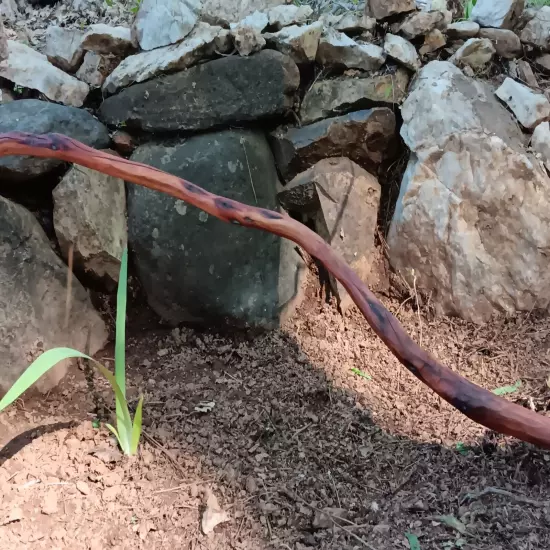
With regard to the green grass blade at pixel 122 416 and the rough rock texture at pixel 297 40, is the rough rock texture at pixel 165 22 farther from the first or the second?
the green grass blade at pixel 122 416

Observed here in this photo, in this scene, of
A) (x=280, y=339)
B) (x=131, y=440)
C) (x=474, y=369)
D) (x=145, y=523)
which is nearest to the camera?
(x=145, y=523)

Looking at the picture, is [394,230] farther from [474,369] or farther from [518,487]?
[518,487]

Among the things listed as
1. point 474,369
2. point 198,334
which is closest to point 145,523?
point 198,334

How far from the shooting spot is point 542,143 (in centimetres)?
149

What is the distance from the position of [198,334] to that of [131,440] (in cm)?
46

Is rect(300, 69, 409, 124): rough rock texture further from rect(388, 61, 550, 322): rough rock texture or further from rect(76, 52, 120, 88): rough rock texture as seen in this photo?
rect(76, 52, 120, 88): rough rock texture

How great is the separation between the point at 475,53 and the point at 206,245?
0.99 m

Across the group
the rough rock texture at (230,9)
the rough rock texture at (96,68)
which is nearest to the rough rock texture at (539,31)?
the rough rock texture at (230,9)

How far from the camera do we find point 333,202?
157 centimetres

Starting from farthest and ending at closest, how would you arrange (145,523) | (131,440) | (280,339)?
(280,339) < (131,440) < (145,523)

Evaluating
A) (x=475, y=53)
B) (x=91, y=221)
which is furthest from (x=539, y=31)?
(x=91, y=221)

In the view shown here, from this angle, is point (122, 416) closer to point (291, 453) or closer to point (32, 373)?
point (32, 373)

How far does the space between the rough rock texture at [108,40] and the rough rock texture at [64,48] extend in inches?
1.7

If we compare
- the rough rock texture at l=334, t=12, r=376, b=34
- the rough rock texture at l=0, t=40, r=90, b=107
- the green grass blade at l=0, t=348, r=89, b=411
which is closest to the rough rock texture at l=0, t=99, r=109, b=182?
the rough rock texture at l=0, t=40, r=90, b=107
